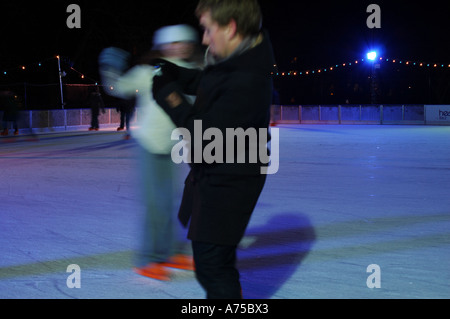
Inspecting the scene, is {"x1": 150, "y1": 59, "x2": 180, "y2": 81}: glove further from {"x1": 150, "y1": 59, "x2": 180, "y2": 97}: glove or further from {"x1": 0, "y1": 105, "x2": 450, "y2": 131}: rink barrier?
{"x1": 0, "y1": 105, "x2": 450, "y2": 131}: rink barrier

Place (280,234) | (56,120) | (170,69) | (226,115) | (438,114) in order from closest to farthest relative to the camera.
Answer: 1. (226,115)
2. (170,69)
3. (280,234)
4. (56,120)
5. (438,114)

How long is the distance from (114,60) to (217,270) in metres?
1.70

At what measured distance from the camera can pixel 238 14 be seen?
8.53 ft

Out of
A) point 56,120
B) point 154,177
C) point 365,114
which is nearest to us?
point 154,177

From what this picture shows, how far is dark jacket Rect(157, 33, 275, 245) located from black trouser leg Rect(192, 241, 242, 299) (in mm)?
50

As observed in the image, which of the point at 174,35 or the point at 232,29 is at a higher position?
the point at 174,35

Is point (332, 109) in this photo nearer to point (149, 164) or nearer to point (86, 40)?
point (86, 40)

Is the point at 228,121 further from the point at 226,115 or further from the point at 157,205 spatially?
the point at 157,205

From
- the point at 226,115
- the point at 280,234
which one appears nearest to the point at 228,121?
the point at 226,115

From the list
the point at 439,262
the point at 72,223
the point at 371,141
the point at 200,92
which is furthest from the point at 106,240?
the point at 371,141

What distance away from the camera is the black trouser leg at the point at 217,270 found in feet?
8.56

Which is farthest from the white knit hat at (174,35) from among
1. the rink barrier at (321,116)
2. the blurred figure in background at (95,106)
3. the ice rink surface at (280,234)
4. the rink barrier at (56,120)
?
the blurred figure in background at (95,106)

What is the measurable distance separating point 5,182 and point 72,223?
12.1 feet

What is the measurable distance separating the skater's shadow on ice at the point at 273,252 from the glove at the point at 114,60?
5.06 feet
